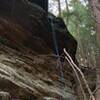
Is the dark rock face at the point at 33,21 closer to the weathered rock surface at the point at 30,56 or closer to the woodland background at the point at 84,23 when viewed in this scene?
the weathered rock surface at the point at 30,56

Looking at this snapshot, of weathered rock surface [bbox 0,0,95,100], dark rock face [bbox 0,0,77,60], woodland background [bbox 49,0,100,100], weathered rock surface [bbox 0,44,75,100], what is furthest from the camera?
woodland background [bbox 49,0,100,100]

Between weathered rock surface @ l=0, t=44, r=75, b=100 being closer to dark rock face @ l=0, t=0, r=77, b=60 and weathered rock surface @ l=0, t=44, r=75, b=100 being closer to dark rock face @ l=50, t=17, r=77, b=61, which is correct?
dark rock face @ l=0, t=0, r=77, b=60

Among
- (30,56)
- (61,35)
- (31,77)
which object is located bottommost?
(31,77)

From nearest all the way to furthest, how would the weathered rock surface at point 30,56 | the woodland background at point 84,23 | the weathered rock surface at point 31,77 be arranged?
the weathered rock surface at point 31,77
the weathered rock surface at point 30,56
the woodland background at point 84,23

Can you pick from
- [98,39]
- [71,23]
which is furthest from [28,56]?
[71,23]

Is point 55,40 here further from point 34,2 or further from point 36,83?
A: point 36,83

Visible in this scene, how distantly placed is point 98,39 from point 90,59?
4337 mm

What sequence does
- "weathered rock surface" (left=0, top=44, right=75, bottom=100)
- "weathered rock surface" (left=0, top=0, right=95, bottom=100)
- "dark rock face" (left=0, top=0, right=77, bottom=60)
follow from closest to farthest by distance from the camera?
1. "weathered rock surface" (left=0, top=44, right=75, bottom=100)
2. "weathered rock surface" (left=0, top=0, right=95, bottom=100)
3. "dark rock face" (left=0, top=0, right=77, bottom=60)

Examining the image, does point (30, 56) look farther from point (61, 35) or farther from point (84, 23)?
point (84, 23)

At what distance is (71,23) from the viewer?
9891 mm

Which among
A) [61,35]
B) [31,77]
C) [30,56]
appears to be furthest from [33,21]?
[31,77]

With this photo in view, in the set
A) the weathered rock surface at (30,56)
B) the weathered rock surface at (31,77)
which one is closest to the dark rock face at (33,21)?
the weathered rock surface at (30,56)

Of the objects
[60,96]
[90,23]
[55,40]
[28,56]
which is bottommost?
[60,96]

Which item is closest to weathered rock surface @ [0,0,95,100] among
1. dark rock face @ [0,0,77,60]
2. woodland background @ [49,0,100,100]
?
dark rock face @ [0,0,77,60]
